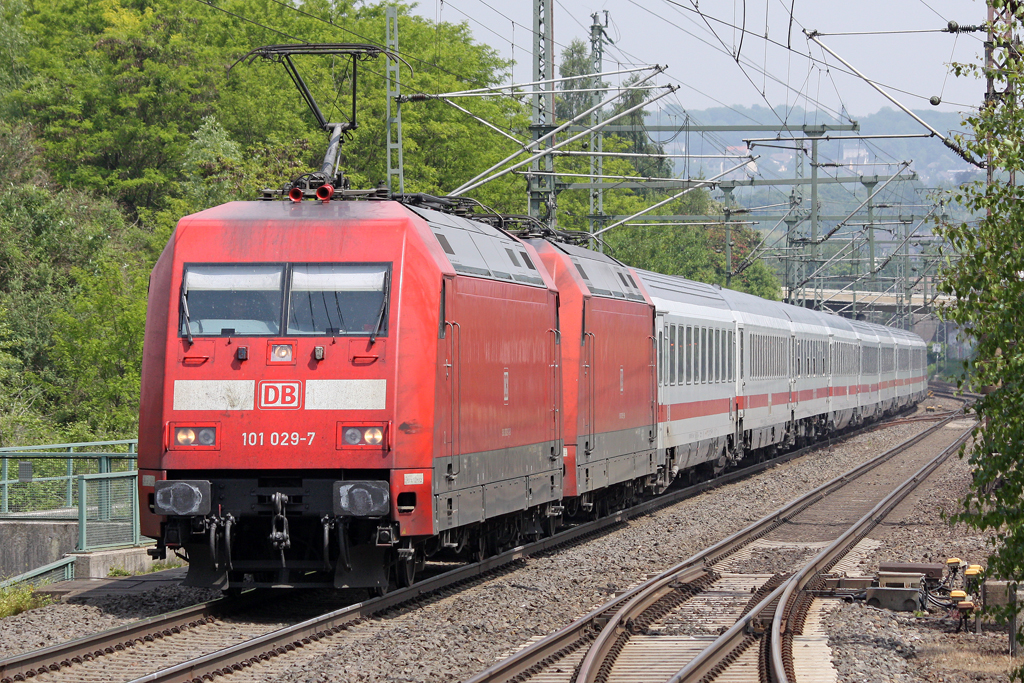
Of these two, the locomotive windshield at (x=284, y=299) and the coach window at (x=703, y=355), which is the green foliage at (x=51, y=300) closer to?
the coach window at (x=703, y=355)

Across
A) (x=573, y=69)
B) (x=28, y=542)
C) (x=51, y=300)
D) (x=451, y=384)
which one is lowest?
(x=28, y=542)

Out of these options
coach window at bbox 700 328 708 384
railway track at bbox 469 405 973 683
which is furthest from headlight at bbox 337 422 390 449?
coach window at bbox 700 328 708 384

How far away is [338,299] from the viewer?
1139 cm

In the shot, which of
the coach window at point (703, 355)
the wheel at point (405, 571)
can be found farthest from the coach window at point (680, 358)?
the wheel at point (405, 571)

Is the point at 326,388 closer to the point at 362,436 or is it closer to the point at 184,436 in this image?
the point at 362,436

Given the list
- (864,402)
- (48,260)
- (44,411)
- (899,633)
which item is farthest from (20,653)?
(864,402)

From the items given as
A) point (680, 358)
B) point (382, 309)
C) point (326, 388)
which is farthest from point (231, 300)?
point (680, 358)

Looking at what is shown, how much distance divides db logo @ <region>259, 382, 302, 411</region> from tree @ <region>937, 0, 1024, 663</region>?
5252 mm

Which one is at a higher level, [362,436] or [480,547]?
[362,436]

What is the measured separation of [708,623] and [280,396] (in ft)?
14.1

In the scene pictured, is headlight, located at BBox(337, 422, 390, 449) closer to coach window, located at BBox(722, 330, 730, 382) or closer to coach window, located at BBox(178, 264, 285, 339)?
coach window, located at BBox(178, 264, 285, 339)

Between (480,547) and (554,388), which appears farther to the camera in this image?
(554,388)

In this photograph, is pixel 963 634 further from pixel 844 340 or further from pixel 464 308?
pixel 844 340

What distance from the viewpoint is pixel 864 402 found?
4775cm
